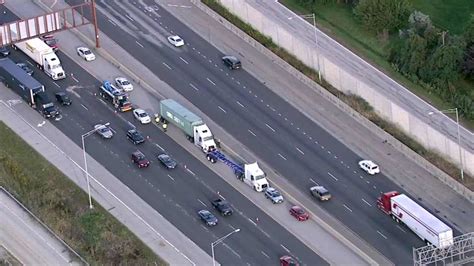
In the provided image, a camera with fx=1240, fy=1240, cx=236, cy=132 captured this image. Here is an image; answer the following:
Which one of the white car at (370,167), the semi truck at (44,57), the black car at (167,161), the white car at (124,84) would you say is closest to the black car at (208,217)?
the black car at (167,161)

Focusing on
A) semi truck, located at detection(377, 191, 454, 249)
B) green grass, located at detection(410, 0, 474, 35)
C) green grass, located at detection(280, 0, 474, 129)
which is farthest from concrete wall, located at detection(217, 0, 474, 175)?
green grass, located at detection(410, 0, 474, 35)

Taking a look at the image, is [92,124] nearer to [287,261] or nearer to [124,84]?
[124,84]

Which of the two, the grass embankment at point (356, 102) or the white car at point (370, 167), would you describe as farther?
the grass embankment at point (356, 102)

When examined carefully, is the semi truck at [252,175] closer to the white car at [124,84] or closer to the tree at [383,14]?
the white car at [124,84]

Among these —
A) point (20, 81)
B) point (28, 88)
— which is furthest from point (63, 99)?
point (20, 81)

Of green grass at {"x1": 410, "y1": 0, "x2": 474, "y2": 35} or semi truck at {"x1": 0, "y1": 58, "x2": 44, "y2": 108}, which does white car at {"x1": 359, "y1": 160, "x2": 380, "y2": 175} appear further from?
semi truck at {"x1": 0, "y1": 58, "x2": 44, "y2": 108}

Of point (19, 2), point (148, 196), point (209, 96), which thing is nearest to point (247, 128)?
point (209, 96)

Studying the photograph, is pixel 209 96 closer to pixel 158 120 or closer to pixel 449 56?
pixel 158 120
